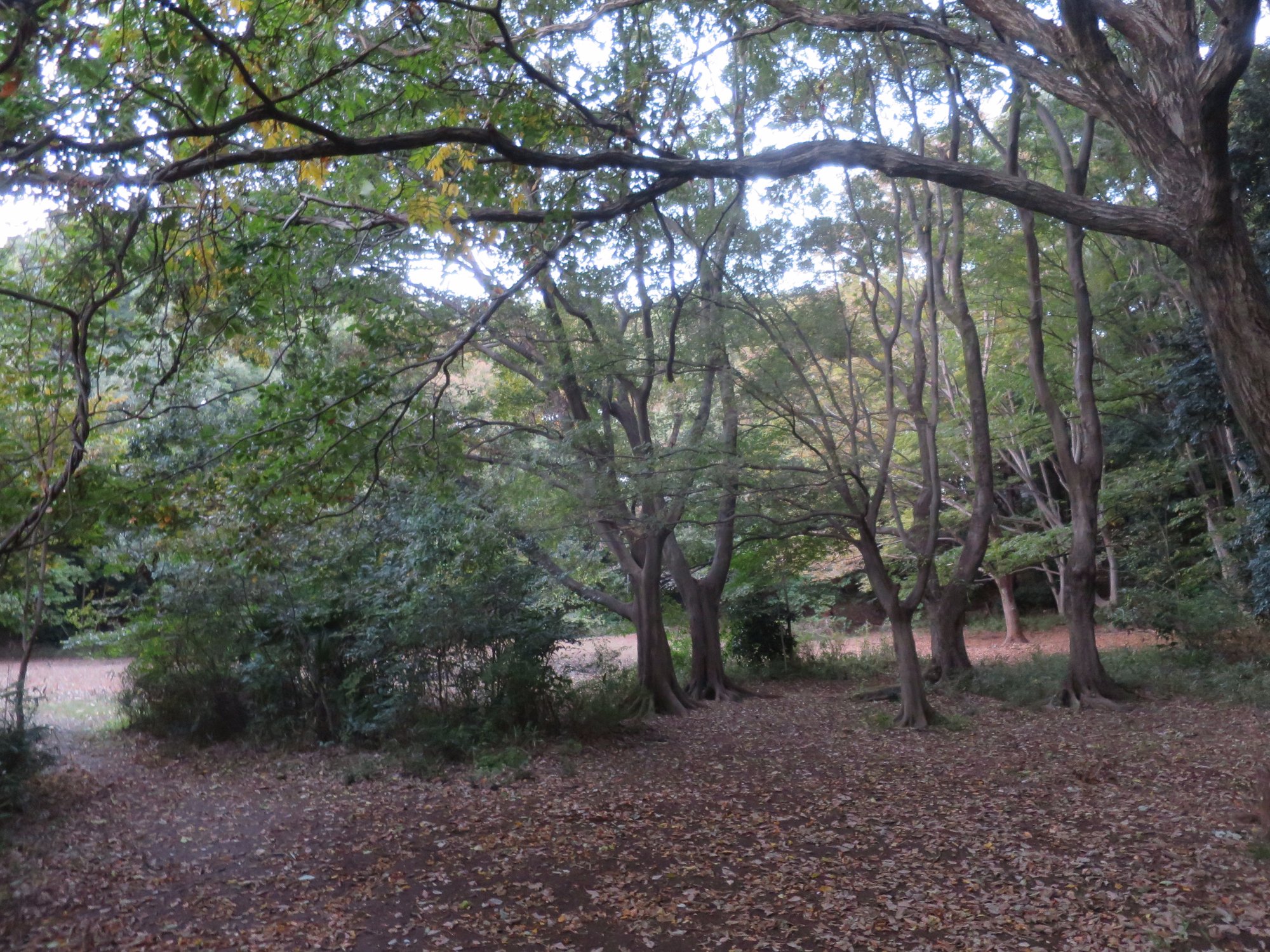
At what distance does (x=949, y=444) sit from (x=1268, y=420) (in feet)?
54.0

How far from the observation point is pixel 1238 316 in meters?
4.70

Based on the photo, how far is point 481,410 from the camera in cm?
1340

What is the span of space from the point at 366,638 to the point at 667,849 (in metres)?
5.41

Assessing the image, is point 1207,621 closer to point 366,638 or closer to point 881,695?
point 881,695

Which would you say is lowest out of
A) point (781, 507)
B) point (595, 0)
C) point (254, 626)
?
point (254, 626)

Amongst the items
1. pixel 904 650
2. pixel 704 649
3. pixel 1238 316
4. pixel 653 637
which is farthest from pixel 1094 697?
pixel 1238 316

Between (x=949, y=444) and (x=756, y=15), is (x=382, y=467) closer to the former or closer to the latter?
(x=756, y=15)

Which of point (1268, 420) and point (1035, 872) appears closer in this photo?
point (1268, 420)

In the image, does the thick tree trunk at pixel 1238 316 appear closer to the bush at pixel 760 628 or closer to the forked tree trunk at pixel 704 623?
the forked tree trunk at pixel 704 623

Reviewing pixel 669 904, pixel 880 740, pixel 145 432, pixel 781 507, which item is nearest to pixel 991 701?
pixel 880 740

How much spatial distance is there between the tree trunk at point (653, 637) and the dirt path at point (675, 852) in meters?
3.02

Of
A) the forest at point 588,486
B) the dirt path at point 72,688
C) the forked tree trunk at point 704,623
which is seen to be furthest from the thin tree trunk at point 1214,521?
the dirt path at point 72,688

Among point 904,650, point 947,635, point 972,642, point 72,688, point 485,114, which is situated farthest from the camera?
point 972,642

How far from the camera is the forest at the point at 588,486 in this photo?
5324 mm
